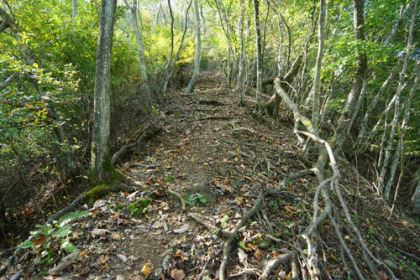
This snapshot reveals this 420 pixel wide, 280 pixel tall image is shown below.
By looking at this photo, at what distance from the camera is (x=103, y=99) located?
3.87m

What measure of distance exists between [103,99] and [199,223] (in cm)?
296

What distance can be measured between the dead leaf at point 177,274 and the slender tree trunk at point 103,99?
2.39 metres

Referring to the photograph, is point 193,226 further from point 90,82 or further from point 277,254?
point 90,82

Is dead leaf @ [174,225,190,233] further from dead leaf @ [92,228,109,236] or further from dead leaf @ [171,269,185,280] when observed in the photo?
dead leaf @ [92,228,109,236]

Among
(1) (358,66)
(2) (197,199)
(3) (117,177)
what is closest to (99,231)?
(3) (117,177)

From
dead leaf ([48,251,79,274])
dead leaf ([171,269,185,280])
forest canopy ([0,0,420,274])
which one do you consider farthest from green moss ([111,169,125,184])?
dead leaf ([171,269,185,280])

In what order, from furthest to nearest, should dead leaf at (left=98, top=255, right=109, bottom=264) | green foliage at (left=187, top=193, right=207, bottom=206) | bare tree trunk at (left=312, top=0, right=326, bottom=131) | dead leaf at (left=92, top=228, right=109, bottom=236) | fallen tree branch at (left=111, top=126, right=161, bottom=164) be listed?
fallen tree branch at (left=111, top=126, right=161, bottom=164) → bare tree trunk at (left=312, top=0, right=326, bottom=131) → green foliage at (left=187, top=193, right=207, bottom=206) → dead leaf at (left=92, top=228, right=109, bottom=236) → dead leaf at (left=98, top=255, right=109, bottom=264)

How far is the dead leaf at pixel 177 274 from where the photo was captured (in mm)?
2369

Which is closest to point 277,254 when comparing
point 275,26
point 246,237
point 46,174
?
point 246,237

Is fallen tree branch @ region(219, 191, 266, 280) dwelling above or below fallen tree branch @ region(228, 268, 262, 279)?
above

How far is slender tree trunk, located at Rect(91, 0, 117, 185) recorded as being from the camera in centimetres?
373

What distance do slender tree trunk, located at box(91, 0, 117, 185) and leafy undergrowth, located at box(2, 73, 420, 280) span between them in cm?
57

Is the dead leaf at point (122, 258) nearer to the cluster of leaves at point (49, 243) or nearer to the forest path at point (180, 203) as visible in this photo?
the forest path at point (180, 203)

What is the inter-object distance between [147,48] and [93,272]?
1334 cm
